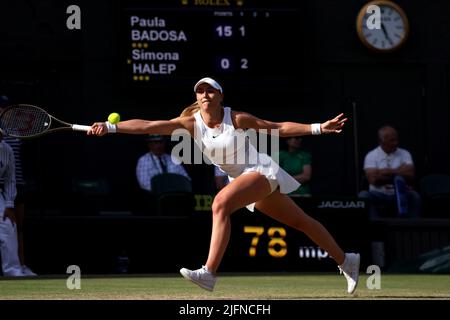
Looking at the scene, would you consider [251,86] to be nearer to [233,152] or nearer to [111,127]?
[233,152]

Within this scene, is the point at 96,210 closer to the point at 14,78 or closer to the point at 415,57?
the point at 14,78

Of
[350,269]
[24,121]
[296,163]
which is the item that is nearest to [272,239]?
[296,163]

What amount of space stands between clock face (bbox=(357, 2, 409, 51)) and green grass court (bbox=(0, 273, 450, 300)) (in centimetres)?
432

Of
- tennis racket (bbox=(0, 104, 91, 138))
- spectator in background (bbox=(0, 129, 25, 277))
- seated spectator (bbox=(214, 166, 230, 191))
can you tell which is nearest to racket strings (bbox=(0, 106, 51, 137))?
tennis racket (bbox=(0, 104, 91, 138))

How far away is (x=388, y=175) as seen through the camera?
602 inches

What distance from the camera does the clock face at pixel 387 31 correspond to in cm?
1652

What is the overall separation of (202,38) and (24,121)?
5.29 meters

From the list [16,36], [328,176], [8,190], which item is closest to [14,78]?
[16,36]

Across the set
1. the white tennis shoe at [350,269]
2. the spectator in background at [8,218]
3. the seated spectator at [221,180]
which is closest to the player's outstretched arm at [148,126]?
the white tennis shoe at [350,269]

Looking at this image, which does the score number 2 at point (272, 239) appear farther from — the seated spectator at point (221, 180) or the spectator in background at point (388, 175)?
the spectator in background at point (388, 175)

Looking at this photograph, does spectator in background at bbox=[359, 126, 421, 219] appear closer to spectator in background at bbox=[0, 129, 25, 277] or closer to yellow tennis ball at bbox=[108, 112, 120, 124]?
spectator in background at bbox=[0, 129, 25, 277]

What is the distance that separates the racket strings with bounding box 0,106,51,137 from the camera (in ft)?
33.9

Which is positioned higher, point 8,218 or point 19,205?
point 19,205

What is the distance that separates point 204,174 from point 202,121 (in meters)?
6.72
